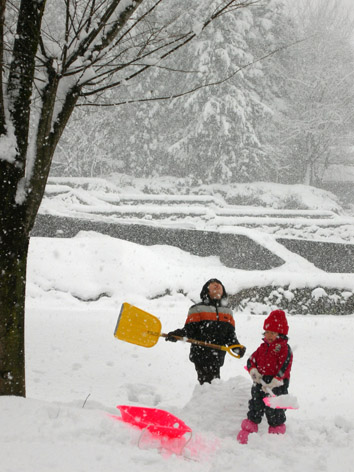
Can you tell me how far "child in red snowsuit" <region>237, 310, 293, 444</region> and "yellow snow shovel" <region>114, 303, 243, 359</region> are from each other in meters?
0.23

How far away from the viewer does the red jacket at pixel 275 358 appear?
11.4 feet

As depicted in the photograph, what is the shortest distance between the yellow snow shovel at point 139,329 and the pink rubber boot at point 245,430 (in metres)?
0.50

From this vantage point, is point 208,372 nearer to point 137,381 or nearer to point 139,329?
point 139,329

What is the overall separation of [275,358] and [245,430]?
57 centimetres

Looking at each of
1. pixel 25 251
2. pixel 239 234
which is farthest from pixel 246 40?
pixel 25 251

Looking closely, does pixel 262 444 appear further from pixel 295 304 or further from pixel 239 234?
pixel 239 234

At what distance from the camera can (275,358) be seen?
11.5ft

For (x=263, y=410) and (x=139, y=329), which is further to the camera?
(x=139, y=329)

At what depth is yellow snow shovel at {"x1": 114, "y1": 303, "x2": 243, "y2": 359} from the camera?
3.69 metres

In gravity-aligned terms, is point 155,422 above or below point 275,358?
below

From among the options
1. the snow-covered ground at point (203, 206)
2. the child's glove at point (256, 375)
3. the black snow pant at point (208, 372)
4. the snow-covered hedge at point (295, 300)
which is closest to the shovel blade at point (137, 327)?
the black snow pant at point (208, 372)

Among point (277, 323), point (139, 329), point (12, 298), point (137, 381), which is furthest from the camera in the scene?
point (137, 381)

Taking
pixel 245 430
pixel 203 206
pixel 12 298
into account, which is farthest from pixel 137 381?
pixel 203 206

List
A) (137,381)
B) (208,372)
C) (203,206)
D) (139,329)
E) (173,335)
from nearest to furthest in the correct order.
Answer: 1. (173,335)
2. (139,329)
3. (208,372)
4. (137,381)
5. (203,206)
